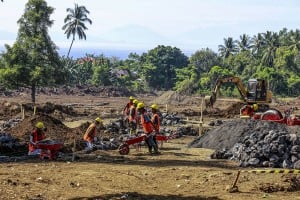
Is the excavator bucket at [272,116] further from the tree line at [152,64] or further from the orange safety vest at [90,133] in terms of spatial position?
the tree line at [152,64]

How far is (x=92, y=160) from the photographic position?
1645 cm

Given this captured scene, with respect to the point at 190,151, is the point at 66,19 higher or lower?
higher

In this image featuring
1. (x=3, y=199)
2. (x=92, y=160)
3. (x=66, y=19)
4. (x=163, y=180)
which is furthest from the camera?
(x=66, y=19)

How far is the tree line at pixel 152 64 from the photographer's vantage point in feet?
123

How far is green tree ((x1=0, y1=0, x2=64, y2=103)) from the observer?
3709 centimetres

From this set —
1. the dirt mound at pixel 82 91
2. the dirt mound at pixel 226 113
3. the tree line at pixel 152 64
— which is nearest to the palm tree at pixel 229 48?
the tree line at pixel 152 64

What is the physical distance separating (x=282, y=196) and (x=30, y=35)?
29.9 m

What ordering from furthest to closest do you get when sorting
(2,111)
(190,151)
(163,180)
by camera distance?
(2,111) → (190,151) → (163,180)

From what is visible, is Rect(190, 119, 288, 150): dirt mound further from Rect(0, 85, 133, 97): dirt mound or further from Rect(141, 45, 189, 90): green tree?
Rect(141, 45, 189, 90): green tree

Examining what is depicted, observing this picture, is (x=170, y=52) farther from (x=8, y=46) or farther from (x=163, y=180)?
(x=163, y=180)

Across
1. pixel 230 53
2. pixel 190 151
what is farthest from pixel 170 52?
pixel 190 151

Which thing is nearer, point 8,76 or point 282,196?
point 282,196

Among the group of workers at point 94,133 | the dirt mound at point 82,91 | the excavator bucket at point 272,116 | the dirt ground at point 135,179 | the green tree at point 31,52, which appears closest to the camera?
the dirt ground at point 135,179

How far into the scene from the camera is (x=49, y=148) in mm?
16031
